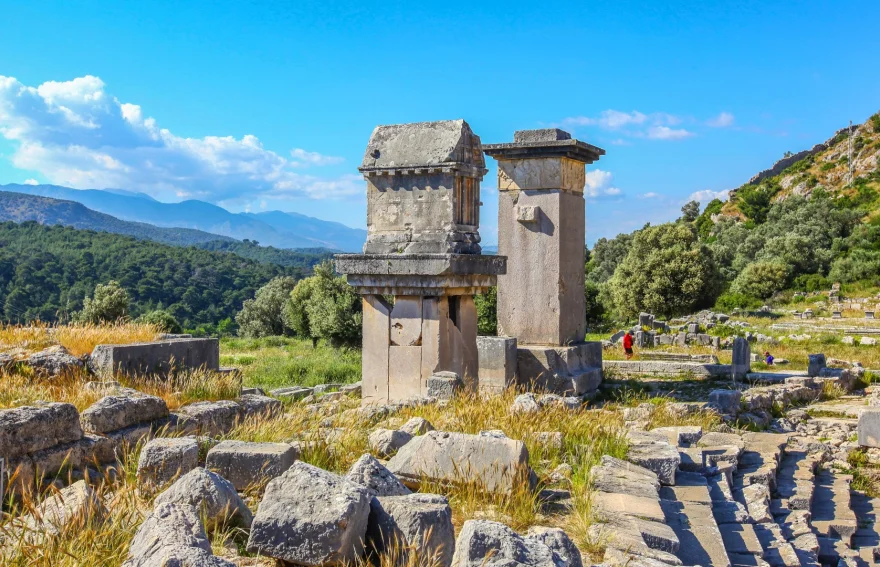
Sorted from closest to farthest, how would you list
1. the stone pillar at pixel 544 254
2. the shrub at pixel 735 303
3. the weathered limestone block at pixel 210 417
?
the weathered limestone block at pixel 210 417, the stone pillar at pixel 544 254, the shrub at pixel 735 303

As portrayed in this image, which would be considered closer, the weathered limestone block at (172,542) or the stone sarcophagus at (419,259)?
the weathered limestone block at (172,542)

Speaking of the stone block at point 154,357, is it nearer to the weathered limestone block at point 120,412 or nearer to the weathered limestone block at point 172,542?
the weathered limestone block at point 120,412

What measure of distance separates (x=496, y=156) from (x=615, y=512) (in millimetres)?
7488

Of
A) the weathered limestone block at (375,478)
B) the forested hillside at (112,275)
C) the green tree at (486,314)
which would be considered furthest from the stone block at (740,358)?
the forested hillside at (112,275)

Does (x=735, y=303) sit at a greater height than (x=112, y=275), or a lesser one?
lesser

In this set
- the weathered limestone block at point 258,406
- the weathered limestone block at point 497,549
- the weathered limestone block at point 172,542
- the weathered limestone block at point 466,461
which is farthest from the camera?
the weathered limestone block at point 258,406

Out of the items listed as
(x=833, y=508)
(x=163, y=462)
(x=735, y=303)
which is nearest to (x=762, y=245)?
(x=735, y=303)

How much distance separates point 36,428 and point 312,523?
241 centimetres

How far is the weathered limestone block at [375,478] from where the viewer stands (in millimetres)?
3852

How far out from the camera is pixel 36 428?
4.58 m

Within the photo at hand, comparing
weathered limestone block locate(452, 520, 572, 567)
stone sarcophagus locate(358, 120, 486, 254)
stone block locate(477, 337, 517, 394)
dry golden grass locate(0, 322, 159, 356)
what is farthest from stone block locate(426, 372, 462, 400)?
weathered limestone block locate(452, 520, 572, 567)

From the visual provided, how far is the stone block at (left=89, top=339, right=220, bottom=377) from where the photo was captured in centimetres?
720

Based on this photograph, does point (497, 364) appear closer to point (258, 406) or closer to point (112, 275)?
point (258, 406)

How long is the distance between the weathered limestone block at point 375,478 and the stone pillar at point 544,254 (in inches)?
263
